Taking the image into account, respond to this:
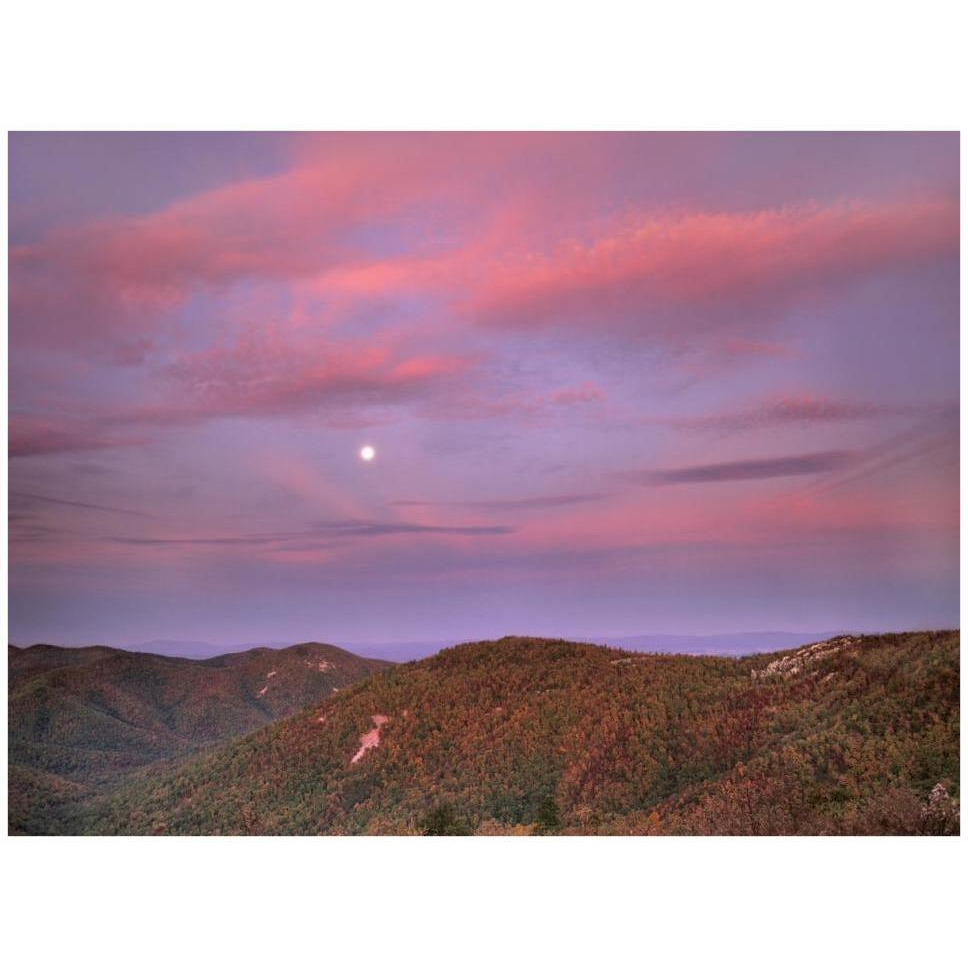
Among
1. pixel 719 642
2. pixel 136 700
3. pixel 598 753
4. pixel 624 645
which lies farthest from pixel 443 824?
pixel 136 700

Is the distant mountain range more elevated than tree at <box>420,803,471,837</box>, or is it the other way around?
the distant mountain range

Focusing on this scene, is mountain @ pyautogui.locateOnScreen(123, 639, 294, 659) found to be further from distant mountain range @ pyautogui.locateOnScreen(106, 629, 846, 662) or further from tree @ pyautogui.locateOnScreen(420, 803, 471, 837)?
tree @ pyautogui.locateOnScreen(420, 803, 471, 837)

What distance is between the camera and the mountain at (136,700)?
9734 mm

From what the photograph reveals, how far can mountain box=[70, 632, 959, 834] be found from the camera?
798 cm

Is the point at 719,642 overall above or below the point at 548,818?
above

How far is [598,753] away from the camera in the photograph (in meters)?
9.03

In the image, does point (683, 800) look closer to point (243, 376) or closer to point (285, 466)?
point (285, 466)

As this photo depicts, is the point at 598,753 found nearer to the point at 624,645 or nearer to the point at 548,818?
the point at 548,818

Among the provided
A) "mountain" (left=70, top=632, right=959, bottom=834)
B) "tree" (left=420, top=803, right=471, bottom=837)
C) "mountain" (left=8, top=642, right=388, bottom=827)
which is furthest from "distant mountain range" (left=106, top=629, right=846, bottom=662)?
"tree" (left=420, top=803, right=471, bottom=837)

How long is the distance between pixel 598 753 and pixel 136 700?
6534mm

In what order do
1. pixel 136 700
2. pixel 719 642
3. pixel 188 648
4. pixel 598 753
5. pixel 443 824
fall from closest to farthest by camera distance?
pixel 443 824 → pixel 598 753 → pixel 719 642 → pixel 188 648 → pixel 136 700

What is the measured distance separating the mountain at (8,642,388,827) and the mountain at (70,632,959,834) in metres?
0.61

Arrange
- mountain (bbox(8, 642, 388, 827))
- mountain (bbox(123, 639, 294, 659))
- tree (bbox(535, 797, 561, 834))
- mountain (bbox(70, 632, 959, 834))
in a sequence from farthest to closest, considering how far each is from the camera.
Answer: mountain (bbox(123, 639, 294, 659)) → mountain (bbox(8, 642, 388, 827)) → tree (bbox(535, 797, 561, 834)) → mountain (bbox(70, 632, 959, 834))
